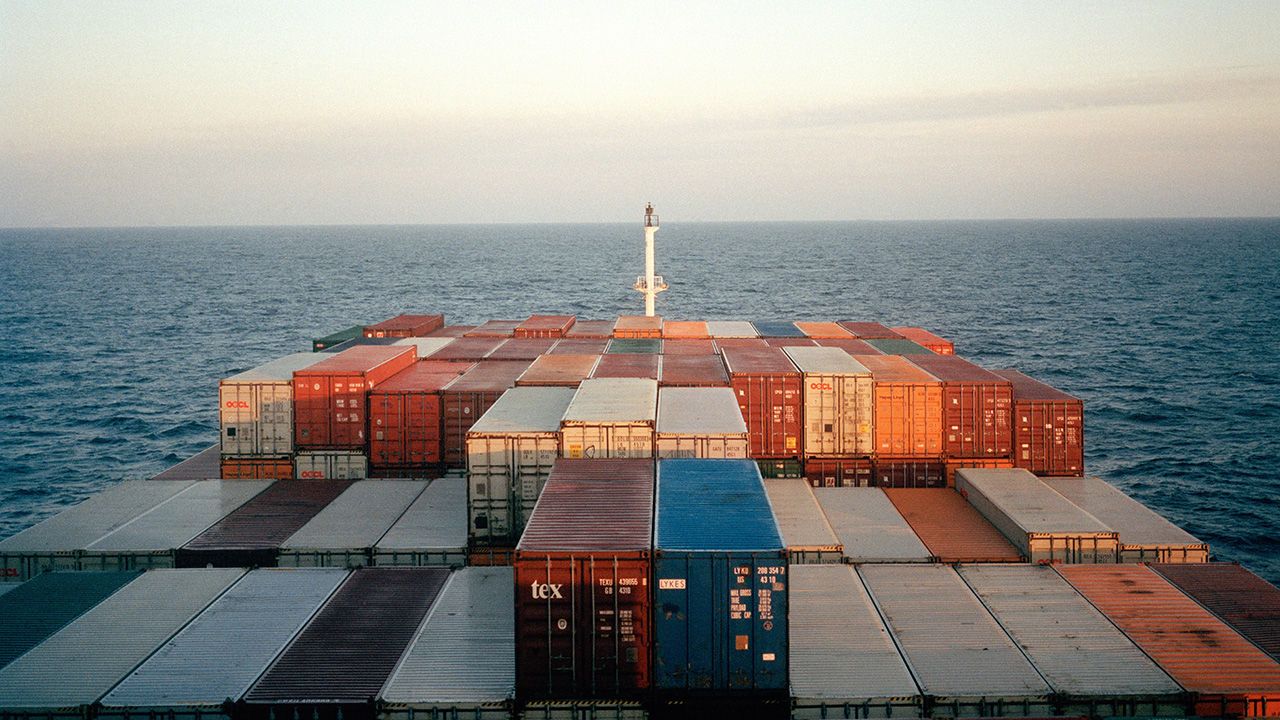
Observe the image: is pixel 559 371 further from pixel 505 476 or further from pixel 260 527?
pixel 260 527

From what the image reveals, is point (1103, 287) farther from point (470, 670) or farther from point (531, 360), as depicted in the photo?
point (470, 670)

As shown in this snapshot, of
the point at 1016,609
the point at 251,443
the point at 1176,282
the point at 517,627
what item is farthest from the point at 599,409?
the point at 1176,282

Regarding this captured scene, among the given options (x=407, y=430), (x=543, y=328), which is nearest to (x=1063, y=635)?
(x=407, y=430)

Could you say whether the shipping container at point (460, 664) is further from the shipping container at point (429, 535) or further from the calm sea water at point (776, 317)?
the calm sea water at point (776, 317)

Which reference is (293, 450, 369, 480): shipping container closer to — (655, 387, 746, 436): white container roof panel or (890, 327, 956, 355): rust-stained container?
(655, 387, 746, 436): white container roof panel

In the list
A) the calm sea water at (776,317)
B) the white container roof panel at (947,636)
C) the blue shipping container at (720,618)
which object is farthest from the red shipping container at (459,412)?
the calm sea water at (776,317)

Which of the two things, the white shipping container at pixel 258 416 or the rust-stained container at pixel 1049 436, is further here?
the white shipping container at pixel 258 416

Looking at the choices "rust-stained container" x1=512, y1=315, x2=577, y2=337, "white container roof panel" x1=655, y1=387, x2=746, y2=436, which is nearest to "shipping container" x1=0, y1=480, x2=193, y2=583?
"white container roof panel" x1=655, y1=387, x2=746, y2=436
